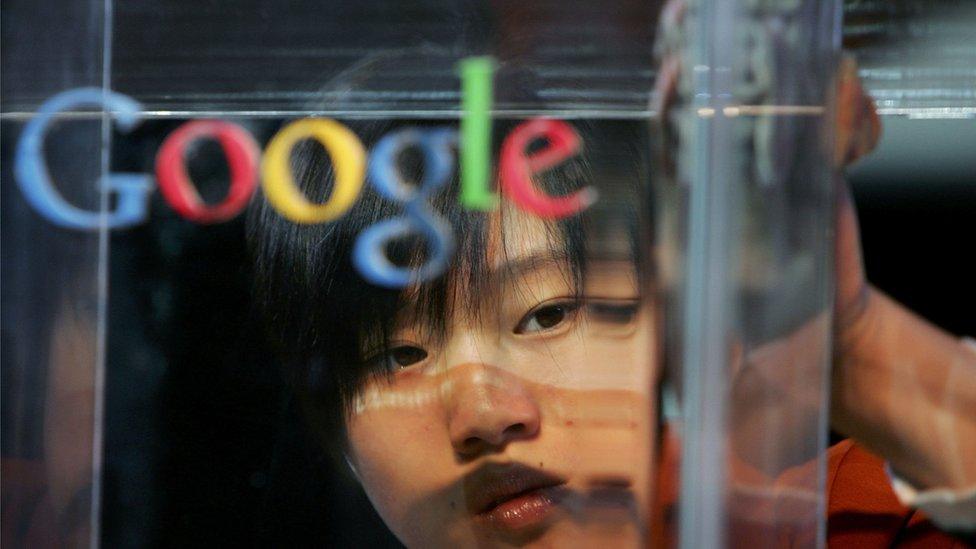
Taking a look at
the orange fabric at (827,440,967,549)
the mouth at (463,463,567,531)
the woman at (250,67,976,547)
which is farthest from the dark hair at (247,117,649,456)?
the orange fabric at (827,440,967,549)

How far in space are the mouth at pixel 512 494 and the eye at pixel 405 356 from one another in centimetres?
14

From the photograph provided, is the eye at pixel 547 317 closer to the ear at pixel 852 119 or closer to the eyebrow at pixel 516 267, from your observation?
the eyebrow at pixel 516 267

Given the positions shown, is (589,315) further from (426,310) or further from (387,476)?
(387,476)

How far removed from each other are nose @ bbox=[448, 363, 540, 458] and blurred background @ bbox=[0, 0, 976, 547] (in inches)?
5.4

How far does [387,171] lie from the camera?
3.84 ft

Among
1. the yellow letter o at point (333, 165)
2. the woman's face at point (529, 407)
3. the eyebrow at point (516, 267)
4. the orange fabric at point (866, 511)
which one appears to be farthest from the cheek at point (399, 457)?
the orange fabric at point (866, 511)

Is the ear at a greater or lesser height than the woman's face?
greater

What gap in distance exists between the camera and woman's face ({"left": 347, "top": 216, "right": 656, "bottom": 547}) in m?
1.17

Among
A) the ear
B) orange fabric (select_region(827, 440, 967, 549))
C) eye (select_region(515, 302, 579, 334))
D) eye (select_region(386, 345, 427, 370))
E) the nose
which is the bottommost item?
orange fabric (select_region(827, 440, 967, 549))

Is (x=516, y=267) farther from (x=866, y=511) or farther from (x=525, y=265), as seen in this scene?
(x=866, y=511)

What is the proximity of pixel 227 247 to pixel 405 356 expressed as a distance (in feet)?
0.75

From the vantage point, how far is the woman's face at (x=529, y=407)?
1174 millimetres

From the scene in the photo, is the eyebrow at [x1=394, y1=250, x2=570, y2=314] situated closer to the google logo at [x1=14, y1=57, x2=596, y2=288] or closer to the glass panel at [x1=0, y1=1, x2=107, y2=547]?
the google logo at [x1=14, y1=57, x2=596, y2=288]

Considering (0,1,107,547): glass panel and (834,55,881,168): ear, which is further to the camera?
(0,1,107,547): glass panel
